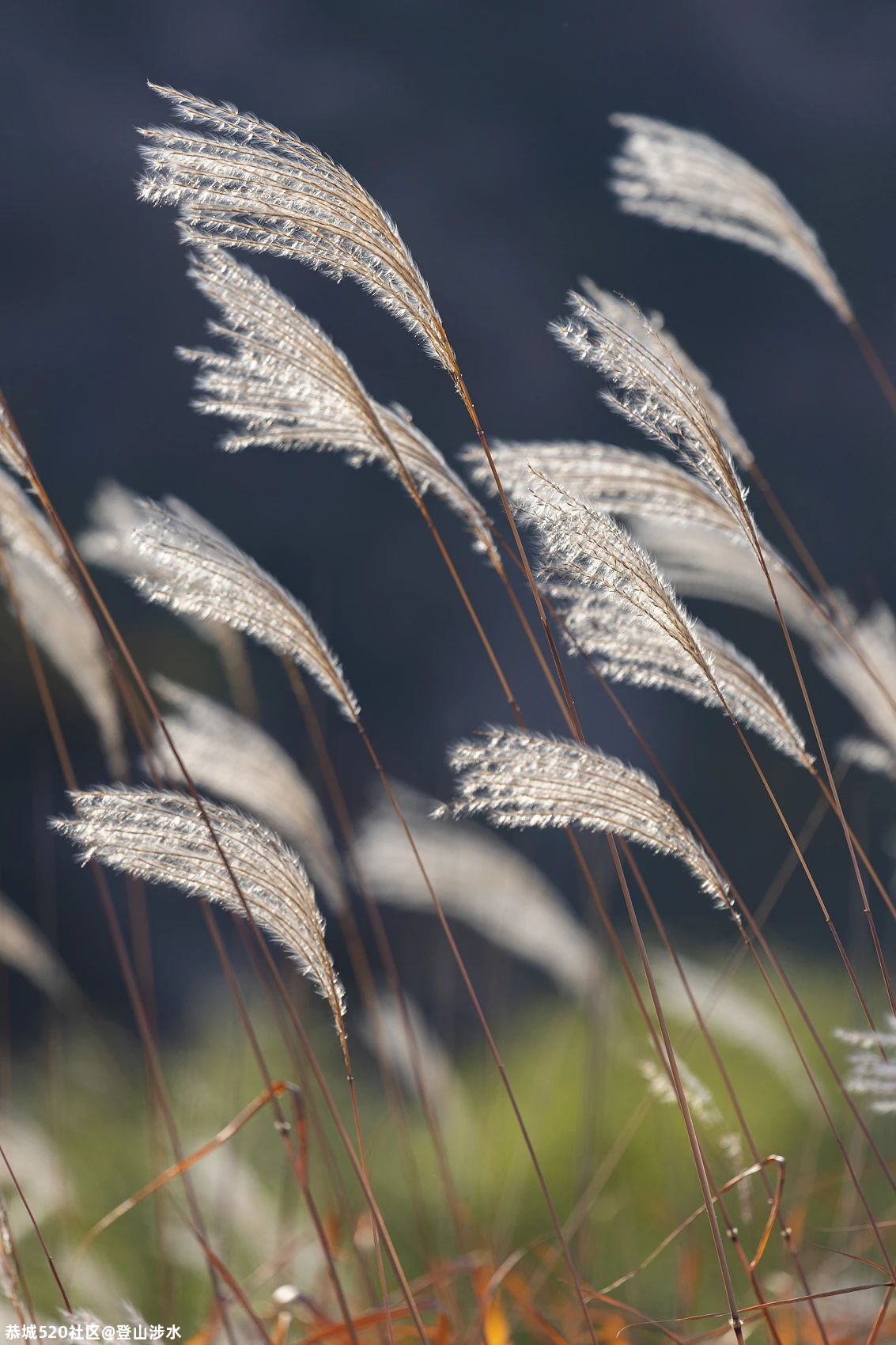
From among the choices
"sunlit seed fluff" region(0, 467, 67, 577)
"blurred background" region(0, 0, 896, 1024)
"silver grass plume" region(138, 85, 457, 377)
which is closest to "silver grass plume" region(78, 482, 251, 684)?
"sunlit seed fluff" region(0, 467, 67, 577)

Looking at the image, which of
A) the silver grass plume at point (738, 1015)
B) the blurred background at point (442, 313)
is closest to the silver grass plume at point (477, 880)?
the silver grass plume at point (738, 1015)

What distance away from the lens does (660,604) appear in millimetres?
581

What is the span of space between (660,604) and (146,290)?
437 cm

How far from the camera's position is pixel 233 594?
0.68 m

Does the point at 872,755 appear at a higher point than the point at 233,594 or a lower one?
lower

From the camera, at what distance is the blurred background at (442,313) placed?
3898 millimetres

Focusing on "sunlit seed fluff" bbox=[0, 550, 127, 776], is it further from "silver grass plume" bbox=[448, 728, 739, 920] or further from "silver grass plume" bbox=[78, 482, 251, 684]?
"silver grass plume" bbox=[448, 728, 739, 920]

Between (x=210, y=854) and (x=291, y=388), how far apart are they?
312mm

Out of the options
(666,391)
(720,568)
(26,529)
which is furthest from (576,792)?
(720,568)

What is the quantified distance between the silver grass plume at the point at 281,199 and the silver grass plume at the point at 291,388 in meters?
0.03

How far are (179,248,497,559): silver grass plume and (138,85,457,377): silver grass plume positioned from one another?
0.10 ft

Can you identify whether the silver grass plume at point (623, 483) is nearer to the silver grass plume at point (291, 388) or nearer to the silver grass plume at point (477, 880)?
the silver grass plume at point (291, 388)

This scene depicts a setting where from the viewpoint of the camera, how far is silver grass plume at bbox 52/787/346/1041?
600 mm

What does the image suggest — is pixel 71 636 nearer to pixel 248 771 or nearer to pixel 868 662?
pixel 248 771
